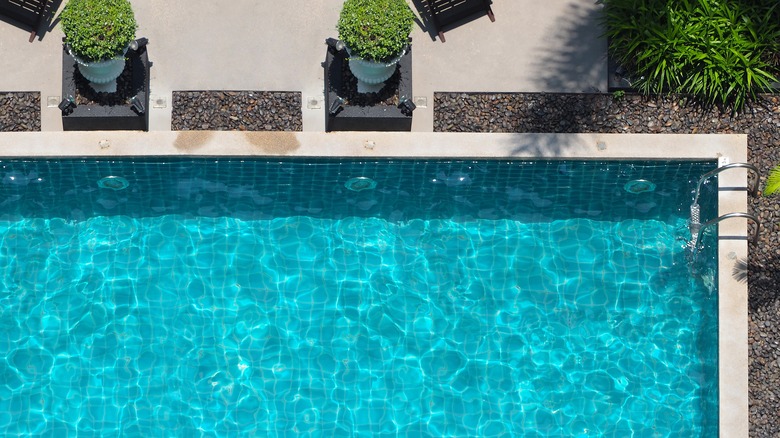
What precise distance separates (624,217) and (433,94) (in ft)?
9.02

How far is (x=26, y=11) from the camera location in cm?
1434

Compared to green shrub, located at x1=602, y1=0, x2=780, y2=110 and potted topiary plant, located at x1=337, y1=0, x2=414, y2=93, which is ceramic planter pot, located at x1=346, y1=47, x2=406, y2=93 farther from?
green shrub, located at x1=602, y1=0, x2=780, y2=110

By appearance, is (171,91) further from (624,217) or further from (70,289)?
(624,217)

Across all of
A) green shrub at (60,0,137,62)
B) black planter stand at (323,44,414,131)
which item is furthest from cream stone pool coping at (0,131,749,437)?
green shrub at (60,0,137,62)

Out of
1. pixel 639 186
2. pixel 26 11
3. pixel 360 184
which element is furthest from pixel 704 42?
pixel 26 11

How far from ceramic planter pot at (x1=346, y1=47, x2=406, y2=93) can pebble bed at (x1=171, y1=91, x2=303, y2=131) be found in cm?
86

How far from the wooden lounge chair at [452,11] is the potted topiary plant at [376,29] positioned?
2.94 feet

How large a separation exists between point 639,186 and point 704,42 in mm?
1858

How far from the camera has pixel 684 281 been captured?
14.6 meters

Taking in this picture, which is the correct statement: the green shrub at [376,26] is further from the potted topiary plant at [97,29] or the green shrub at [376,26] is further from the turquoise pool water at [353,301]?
the potted topiary plant at [97,29]

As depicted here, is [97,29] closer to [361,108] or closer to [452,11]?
[361,108]

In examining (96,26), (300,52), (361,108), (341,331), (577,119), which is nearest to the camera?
(96,26)

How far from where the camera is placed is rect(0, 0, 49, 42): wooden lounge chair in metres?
14.3

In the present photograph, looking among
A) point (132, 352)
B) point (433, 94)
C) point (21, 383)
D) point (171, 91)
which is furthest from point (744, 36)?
point (21, 383)
